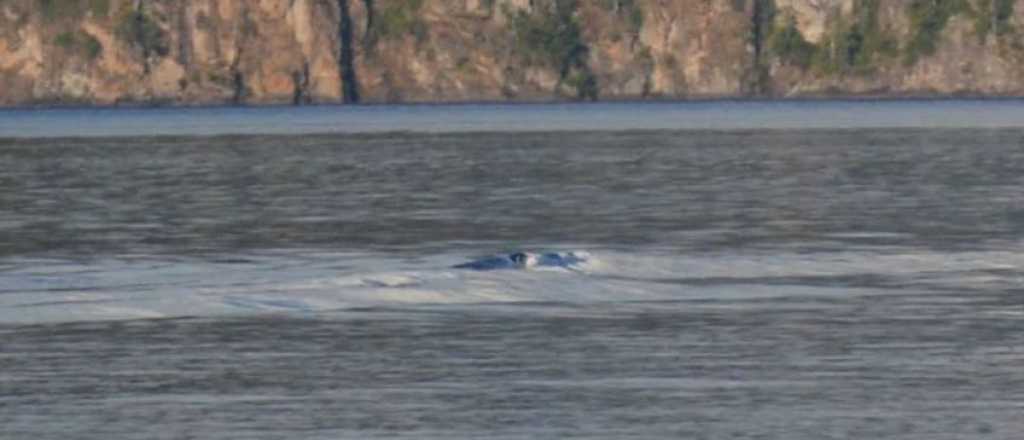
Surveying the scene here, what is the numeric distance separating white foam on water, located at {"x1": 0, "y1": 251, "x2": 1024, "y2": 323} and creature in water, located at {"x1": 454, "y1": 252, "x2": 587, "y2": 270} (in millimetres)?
214

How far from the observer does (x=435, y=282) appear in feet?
107

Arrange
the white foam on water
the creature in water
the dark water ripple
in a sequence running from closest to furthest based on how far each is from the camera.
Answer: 1. the white foam on water
2. the creature in water
3. the dark water ripple

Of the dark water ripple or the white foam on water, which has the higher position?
the white foam on water

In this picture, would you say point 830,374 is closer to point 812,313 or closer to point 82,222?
point 812,313

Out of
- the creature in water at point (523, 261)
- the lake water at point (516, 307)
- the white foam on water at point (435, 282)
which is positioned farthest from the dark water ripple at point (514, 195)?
the creature in water at point (523, 261)

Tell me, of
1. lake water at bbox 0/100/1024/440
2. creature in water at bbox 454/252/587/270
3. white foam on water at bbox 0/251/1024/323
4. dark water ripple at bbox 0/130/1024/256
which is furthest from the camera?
dark water ripple at bbox 0/130/1024/256

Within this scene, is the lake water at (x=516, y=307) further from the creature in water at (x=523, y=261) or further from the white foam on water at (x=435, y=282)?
the creature in water at (x=523, y=261)

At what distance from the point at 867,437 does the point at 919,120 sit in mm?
102393

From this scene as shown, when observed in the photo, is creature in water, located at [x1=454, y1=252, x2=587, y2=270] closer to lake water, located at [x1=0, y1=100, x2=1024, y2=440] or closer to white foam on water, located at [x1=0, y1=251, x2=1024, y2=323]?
white foam on water, located at [x1=0, y1=251, x2=1024, y2=323]

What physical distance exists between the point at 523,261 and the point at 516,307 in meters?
4.41

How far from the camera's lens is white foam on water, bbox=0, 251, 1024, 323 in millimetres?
30516

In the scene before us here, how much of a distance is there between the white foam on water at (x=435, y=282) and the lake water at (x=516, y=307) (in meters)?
0.08

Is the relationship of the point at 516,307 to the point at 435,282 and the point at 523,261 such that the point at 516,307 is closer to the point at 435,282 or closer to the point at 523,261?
the point at 435,282

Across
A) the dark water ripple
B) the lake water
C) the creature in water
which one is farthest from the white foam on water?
the dark water ripple
